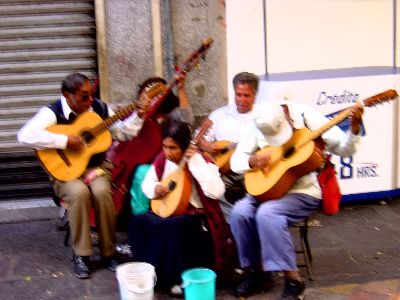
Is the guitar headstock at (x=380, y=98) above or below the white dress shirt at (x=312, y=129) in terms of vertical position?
above

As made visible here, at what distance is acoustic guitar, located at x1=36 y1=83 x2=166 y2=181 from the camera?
15.4 ft

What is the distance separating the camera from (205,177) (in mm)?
4277

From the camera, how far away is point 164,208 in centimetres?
438

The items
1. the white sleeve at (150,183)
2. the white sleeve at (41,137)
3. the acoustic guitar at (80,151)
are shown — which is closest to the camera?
the white sleeve at (150,183)

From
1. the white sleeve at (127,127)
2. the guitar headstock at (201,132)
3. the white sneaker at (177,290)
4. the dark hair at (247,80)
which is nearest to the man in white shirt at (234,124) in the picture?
the dark hair at (247,80)

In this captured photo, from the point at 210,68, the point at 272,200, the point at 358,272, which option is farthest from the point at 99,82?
the point at 358,272

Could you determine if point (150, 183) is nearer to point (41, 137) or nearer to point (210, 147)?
point (210, 147)

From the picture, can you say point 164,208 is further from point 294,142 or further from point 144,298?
point 294,142

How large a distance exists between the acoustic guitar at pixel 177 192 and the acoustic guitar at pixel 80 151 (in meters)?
0.65

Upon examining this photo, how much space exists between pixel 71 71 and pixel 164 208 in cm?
216

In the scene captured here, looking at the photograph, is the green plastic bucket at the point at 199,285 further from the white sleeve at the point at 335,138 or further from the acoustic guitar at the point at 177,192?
the white sleeve at the point at 335,138

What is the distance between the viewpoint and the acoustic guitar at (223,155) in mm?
4742

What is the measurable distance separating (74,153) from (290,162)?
5.20 ft

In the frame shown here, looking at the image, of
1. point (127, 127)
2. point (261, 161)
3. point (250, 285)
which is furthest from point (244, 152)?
point (127, 127)
